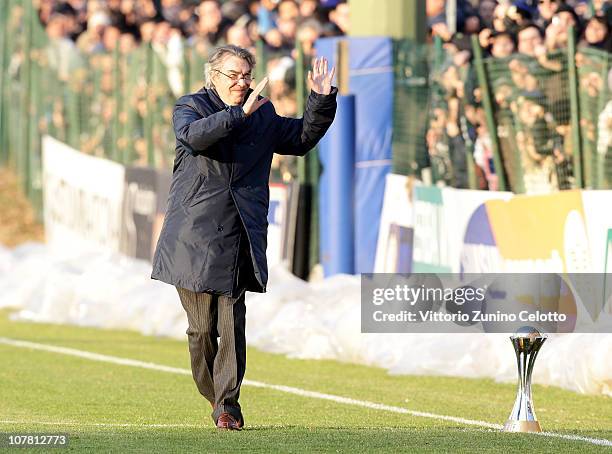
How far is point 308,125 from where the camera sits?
8.98 meters

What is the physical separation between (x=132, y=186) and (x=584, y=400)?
10987mm

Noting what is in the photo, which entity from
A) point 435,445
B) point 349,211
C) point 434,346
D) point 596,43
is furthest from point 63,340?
point 435,445

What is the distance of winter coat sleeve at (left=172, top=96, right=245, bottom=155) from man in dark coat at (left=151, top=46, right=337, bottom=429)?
13mm

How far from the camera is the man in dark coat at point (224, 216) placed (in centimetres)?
884

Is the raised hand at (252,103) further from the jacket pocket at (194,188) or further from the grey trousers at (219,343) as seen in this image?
the grey trousers at (219,343)

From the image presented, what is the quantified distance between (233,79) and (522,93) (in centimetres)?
582

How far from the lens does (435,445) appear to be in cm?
827

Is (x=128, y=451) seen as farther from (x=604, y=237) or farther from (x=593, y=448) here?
(x=604, y=237)

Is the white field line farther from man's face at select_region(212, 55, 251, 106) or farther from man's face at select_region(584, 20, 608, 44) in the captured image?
man's face at select_region(584, 20, 608, 44)

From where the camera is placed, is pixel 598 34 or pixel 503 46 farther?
pixel 503 46

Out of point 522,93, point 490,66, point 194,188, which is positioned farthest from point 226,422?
point 490,66

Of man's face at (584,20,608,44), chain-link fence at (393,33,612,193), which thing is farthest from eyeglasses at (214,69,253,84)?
man's face at (584,20,608,44)

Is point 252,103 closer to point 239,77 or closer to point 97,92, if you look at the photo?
point 239,77

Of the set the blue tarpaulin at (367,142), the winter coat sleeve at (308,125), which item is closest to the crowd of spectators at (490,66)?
the blue tarpaulin at (367,142)
